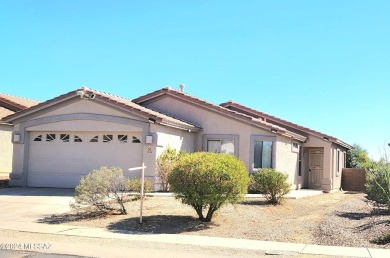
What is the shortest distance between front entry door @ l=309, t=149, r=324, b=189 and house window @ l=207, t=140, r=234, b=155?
673cm

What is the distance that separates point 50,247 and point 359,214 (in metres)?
9.31

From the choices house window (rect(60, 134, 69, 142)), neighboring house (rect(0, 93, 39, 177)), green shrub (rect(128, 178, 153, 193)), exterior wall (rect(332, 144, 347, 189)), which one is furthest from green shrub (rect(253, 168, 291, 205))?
neighboring house (rect(0, 93, 39, 177))

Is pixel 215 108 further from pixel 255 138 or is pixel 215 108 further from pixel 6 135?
pixel 6 135

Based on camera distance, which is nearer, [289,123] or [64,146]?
[64,146]

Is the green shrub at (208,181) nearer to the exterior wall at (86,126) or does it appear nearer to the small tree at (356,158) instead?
the exterior wall at (86,126)

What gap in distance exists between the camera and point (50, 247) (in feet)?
29.8

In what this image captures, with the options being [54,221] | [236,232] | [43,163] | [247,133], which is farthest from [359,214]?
[43,163]

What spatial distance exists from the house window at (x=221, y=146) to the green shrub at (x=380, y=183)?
279 inches

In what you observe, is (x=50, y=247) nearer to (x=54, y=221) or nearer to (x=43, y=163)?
(x=54, y=221)

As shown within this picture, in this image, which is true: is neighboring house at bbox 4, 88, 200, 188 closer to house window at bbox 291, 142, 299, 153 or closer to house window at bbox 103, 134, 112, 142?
house window at bbox 103, 134, 112, 142

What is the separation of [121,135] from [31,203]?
15.9 ft

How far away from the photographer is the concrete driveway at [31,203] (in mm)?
12945

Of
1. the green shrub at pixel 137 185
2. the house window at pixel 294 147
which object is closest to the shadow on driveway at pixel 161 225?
the green shrub at pixel 137 185

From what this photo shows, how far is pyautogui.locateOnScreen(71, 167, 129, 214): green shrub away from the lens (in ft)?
41.9
